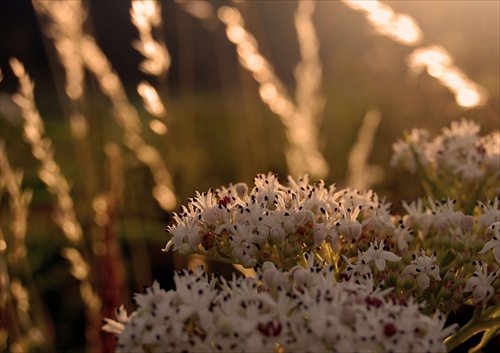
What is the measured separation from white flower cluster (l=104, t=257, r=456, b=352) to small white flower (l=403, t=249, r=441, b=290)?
0.24 m

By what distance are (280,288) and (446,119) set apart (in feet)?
15.7

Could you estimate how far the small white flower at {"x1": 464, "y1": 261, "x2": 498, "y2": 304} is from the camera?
1790 mm

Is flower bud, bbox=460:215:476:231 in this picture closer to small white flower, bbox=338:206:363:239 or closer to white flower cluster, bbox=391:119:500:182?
small white flower, bbox=338:206:363:239

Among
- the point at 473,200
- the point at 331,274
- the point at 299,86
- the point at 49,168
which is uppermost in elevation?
the point at 299,86

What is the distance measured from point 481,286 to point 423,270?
15cm

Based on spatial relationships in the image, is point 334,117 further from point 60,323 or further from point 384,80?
point 60,323

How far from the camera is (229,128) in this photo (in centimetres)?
724

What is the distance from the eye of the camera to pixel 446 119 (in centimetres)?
605

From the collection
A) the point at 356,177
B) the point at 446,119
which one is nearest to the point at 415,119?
the point at 446,119

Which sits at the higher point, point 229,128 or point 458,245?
point 229,128

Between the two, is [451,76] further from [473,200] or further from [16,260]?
[16,260]

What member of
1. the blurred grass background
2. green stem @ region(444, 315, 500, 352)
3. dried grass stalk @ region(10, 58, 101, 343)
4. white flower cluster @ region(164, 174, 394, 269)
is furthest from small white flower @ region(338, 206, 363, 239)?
dried grass stalk @ region(10, 58, 101, 343)

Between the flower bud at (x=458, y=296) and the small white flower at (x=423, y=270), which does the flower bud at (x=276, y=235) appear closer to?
the small white flower at (x=423, y=270)

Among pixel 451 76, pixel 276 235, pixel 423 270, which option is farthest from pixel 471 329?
pixel 451 76
